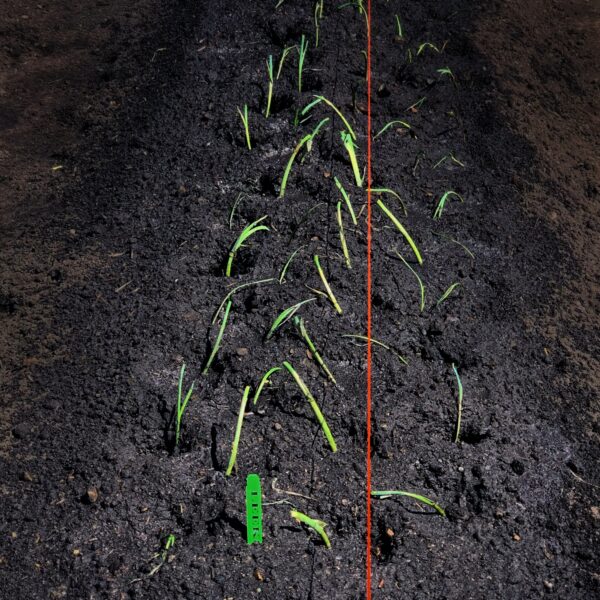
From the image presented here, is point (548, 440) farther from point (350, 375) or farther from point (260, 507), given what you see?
point (260, 507)

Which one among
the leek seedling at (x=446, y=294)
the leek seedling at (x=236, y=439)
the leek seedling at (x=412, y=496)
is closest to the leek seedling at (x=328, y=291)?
the leek seedling at (x=446, y=294)

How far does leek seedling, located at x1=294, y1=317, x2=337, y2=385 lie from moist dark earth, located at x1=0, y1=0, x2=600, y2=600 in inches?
1.0

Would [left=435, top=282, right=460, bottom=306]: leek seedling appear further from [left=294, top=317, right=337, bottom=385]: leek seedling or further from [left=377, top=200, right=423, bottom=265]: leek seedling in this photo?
[left=294, top=317, right=337, bottom=385]: leek seedling

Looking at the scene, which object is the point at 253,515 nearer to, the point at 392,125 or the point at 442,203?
the point at 442,203

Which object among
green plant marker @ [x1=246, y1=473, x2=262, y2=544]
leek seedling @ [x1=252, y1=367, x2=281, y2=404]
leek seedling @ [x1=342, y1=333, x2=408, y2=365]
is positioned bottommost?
green plant marker @ [x1=246, y1=473, x2=262, y2=544]

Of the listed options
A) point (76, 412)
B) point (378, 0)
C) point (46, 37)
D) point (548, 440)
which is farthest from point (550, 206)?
point (46, 37)

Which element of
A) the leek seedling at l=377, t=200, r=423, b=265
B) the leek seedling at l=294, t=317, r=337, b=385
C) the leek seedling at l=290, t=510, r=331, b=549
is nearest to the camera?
the leek seedling at l=290, t=510, r=331, b=549

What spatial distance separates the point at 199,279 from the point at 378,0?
2.19 m

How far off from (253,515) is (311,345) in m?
0.57

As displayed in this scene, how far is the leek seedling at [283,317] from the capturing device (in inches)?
97.5

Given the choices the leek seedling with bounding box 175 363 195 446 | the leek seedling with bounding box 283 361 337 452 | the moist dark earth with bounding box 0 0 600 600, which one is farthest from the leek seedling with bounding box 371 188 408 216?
the leek seedling with bounding box 175 363 195 446

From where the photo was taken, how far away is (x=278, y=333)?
2582 mm

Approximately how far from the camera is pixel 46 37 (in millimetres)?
4207

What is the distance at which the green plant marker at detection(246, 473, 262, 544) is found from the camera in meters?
2.14
